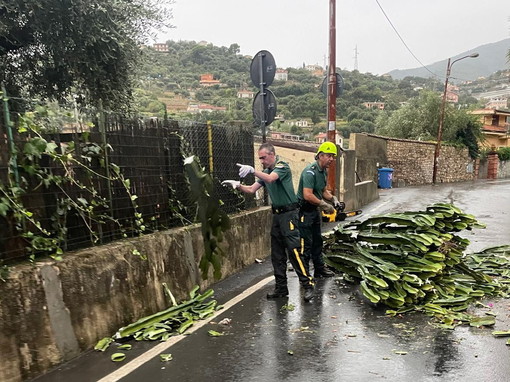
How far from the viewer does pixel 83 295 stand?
4.02m

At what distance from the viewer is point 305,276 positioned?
5516mm

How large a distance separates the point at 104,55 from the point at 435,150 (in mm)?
30859

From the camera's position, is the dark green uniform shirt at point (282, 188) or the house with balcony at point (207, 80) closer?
the dark green uniform shirt at point (282, 188)

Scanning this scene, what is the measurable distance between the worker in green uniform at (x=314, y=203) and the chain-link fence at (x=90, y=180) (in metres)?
1.74

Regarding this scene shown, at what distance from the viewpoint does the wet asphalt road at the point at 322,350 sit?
11.2 ft

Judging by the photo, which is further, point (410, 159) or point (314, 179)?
point (410, 159)

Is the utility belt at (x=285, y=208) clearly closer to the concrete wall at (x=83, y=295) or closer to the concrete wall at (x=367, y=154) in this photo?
the concrete wall at (x=83, y=295)

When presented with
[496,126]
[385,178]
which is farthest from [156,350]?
[496,126]

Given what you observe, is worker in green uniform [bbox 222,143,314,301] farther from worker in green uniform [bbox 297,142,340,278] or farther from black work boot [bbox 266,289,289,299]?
worker in green uniform [bbox 297,142,340,278]

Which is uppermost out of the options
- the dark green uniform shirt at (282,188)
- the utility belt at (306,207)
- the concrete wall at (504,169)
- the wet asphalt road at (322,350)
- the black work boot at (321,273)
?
the dark green uniform shirt at (282,188)

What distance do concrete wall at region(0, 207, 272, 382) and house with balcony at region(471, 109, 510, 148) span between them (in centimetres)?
5606

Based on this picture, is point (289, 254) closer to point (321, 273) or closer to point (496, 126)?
point (321, 273)

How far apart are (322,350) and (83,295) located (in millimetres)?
2426

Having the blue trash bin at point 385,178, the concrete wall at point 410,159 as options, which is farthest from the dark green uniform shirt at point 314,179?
the blue trash bin at point 385,178
